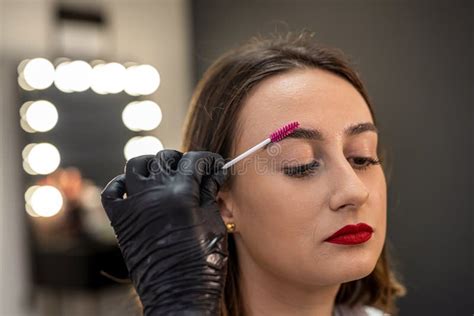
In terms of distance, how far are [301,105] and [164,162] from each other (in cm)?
27

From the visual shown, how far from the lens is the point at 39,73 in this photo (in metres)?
3.18

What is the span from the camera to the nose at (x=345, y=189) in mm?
872

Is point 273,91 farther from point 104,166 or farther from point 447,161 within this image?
point 104,166

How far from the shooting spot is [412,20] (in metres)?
2.44

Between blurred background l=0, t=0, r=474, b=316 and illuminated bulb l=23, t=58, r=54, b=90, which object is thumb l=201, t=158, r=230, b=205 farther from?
illuminated bulb l=23, t=58, r=54, b=90

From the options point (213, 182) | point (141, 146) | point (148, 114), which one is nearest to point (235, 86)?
point (213, 182)

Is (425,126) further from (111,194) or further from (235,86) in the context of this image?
(111,194)

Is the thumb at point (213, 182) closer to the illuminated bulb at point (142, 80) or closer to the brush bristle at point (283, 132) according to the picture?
the brush bristle at point (283, 132)

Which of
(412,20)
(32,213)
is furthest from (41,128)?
(412,20)

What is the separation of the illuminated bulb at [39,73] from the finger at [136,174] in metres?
2.60

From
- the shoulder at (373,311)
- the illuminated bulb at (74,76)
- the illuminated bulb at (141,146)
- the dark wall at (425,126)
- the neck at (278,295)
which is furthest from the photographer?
the illuminated bulb at (141,146)

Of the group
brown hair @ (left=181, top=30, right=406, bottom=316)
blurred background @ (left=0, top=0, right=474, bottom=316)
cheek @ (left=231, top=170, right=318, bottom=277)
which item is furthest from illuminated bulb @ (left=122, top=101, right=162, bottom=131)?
cheek @ (left=231, top=170, right=318, bottom=277)

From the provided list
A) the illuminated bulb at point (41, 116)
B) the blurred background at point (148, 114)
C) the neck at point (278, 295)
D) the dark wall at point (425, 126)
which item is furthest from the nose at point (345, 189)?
the illuminated bulb at point (41, 116)

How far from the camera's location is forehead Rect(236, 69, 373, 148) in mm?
922
